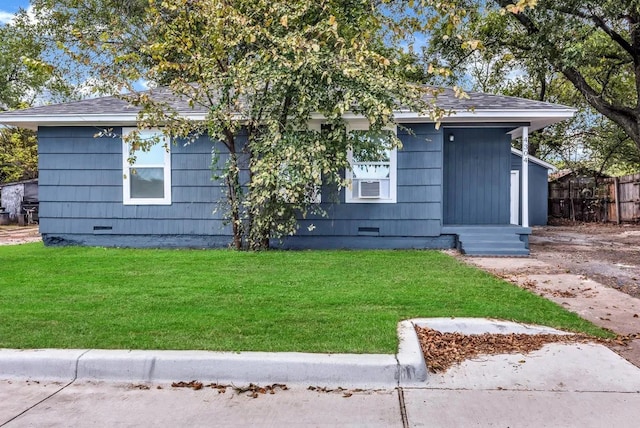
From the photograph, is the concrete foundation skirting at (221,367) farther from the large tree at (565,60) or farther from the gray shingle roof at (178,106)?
the gray shingle roof at (178,106)

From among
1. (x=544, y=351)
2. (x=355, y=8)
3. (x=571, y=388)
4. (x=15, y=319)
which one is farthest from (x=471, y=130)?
(x=15, y=319)

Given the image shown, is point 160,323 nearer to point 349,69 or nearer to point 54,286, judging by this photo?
point 54,286

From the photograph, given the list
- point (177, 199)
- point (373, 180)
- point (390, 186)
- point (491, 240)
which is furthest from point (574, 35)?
point (177, 199)

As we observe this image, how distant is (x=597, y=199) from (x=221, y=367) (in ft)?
63.5

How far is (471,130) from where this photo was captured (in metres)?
10.2

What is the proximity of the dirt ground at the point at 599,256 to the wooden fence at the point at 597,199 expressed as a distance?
4172mm

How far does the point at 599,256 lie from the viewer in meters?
8.86

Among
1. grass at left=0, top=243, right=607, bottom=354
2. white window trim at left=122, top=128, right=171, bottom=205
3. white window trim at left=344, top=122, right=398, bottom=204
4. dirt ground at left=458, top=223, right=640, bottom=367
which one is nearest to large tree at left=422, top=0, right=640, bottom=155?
white window trim at left=344, top=122, right=398, bottom=204

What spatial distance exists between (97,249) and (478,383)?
8162 millimetres

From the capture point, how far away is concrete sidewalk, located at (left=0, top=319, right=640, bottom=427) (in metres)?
2.65

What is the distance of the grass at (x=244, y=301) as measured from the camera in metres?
3.69

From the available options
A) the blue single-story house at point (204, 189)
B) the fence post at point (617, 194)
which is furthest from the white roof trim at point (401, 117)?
the fence post at point (617, 194)

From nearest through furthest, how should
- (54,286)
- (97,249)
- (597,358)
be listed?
(597,358) < (54,286) < (97,249)

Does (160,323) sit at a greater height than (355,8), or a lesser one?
lesser
